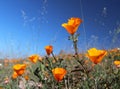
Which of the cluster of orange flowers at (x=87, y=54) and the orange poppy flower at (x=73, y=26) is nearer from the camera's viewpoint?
the cluster of orange flowers at (x=87, y=54)

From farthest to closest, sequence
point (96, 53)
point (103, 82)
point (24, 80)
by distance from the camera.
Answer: point (24, 80) → point (103, 82) → point (96, 53)

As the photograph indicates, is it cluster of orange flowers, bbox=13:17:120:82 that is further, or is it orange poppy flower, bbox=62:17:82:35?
orange poppy flower, bbox=62:17:82:35

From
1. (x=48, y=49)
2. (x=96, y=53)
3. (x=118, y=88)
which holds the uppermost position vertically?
(x=48, y=49)

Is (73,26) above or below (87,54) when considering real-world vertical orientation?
above

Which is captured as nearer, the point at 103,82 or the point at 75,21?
the point at 75,21

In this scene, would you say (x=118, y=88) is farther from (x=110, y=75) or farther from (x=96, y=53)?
(x=96, y=53)

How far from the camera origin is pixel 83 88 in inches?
113

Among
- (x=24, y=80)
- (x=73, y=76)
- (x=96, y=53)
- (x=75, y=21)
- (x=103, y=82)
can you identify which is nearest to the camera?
(x=96, y=53)

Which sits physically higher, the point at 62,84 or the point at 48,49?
the point at 48,49

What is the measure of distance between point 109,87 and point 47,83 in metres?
0.61

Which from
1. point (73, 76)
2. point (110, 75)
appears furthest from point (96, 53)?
point (110, 75)

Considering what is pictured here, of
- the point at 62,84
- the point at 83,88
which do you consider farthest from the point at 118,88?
the point at 62,84

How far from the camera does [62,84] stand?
113 inches

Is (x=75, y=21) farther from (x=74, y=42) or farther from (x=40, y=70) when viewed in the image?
(x=40, y=70)
